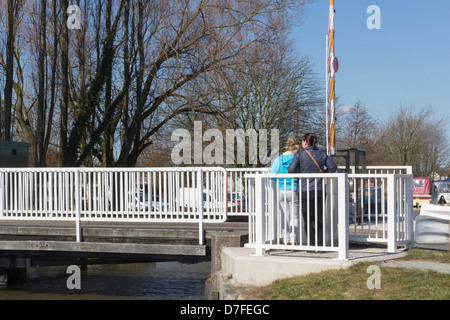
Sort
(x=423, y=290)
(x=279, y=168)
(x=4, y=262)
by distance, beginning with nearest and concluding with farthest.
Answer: (x=423, y=290), (x=279, y=168), (x=4, y=262)

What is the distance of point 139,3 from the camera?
22312mm

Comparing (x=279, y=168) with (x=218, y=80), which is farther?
(x=218, y=80)

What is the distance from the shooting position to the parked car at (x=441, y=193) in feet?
152

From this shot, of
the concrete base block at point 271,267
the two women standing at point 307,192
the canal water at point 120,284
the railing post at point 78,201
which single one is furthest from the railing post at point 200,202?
the canal water at point 120,284

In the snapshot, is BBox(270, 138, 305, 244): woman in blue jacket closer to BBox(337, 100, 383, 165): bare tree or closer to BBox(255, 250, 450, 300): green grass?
BBox(255, 250, 450, 300): green grass

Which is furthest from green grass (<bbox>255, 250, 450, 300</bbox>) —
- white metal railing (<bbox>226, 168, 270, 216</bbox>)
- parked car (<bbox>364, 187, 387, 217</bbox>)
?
white metal railing (<bbox>226, 168, 270, 216</bbox>)

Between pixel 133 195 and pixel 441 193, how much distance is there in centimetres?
4064

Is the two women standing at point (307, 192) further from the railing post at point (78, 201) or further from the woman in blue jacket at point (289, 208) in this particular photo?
the railing post at point (78, 201)

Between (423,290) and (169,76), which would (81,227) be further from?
(169,76)

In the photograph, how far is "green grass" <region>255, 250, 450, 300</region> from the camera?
684 cm

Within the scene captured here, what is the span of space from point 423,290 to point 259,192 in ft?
8.91

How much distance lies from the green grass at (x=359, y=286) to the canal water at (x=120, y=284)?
8039 millimetres

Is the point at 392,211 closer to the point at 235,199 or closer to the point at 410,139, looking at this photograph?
the point at 235,199

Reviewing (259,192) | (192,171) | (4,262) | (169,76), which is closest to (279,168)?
(259,192)
